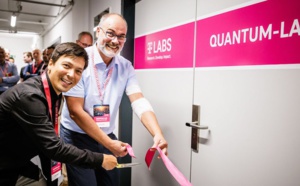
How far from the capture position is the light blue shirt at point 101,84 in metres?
1.63

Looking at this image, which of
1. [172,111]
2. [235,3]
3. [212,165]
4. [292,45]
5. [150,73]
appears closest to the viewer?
[292,45]

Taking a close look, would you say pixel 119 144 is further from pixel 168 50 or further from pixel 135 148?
pixel 135 148

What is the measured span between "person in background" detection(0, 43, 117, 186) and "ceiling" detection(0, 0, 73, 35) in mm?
4100

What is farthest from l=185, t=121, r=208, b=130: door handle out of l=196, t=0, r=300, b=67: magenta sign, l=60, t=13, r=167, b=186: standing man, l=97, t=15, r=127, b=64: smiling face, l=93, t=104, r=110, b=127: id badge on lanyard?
l=97, t=15, r=127, b=64: smiling face

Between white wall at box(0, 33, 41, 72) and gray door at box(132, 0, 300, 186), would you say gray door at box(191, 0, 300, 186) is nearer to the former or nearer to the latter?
gray door at box(132, 0, 300, 186)

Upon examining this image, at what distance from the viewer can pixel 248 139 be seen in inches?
52.7

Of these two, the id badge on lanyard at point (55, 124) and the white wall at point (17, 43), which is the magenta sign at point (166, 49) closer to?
the id badge on lanyard at point (55, 124)

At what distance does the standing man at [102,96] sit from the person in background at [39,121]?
0.21 metres

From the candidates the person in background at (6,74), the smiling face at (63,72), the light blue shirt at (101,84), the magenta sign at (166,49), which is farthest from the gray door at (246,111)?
the person in background at (6,74)

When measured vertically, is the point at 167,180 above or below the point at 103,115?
below

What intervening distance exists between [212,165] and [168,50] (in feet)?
3.20

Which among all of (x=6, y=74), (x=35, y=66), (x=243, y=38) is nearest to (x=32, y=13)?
(x=35, y=66)

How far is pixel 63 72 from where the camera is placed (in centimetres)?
130

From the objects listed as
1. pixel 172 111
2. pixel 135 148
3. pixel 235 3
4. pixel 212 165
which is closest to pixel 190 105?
pixel 172 111
